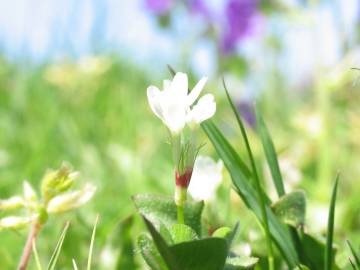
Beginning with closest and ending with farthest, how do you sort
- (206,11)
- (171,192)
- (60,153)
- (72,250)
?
(72,250)
(171,192)
(60,153)
(206,11)

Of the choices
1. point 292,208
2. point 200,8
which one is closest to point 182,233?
point 292,208

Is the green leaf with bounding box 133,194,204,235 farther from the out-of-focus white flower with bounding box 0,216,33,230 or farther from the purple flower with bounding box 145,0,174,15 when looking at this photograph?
the purple flower with bounding box 145,0,174,15

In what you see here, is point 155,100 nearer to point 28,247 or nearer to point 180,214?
point 180,214

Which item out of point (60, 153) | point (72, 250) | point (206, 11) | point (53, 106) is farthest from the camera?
point (206, 11)

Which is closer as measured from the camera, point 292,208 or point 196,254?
point 196,254

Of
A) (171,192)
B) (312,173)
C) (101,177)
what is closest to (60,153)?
(101,177)

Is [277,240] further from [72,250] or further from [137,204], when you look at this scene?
[72,250]

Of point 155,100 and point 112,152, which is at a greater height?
point 112,152
